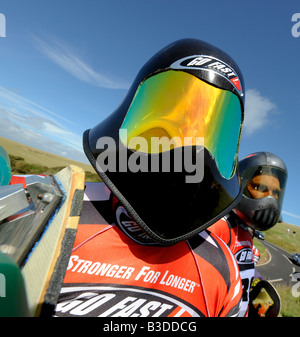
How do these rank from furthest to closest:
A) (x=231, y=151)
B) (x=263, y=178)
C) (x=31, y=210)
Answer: (x=263, y=178)
(x=231, y=151)
(x=31, y=210)

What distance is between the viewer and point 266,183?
3965 millimetres

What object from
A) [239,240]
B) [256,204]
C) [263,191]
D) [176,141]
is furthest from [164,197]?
[263,191]

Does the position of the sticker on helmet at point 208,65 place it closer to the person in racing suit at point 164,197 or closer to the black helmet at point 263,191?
the person in racing suit at point 164,197

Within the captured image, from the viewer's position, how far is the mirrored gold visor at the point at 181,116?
3.73 ft

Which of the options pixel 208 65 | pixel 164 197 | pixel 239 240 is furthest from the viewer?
pixel 239 240

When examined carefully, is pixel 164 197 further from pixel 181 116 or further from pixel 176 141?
pixel 181 116

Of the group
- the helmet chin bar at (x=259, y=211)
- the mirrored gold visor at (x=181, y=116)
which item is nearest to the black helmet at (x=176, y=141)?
the mirrored gold visor at (x=181, y=116)

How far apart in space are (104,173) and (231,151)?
33.3 inches

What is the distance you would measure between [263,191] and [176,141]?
3568 mm

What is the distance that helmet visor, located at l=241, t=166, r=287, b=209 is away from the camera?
12.9 ft

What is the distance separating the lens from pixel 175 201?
99 cm
